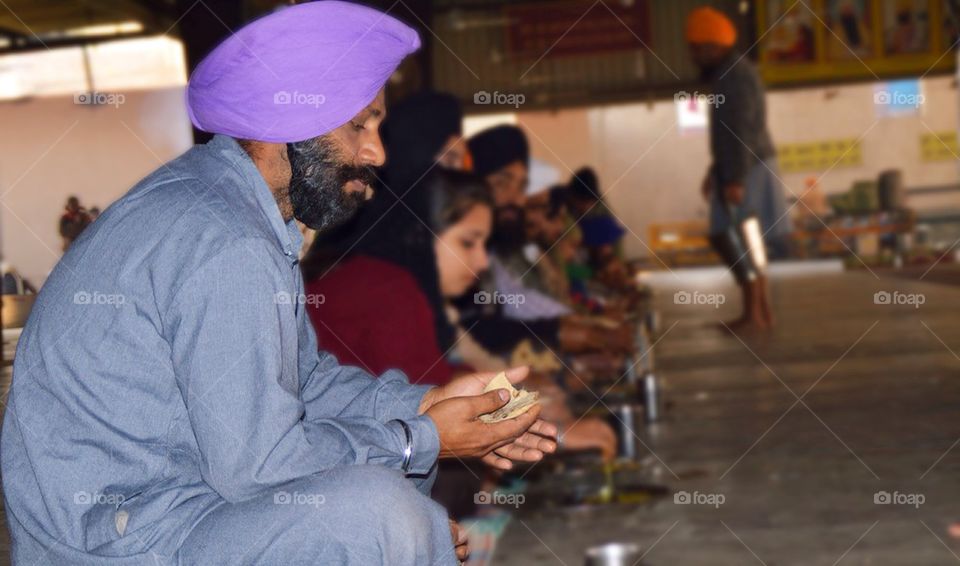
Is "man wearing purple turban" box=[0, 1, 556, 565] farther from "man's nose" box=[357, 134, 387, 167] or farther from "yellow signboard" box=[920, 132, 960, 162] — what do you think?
"yellow signboard" box=[920, 132, 960, 162]

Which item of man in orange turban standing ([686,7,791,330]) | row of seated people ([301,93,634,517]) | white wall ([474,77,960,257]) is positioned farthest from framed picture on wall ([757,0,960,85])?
row of seated people ([301,93,634,517])

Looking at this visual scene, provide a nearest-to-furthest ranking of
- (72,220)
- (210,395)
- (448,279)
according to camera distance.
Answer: (210,395)
(72,220)
(448,279)

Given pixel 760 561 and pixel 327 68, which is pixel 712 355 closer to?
pixel 760 561

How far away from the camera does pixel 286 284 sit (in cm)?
145
